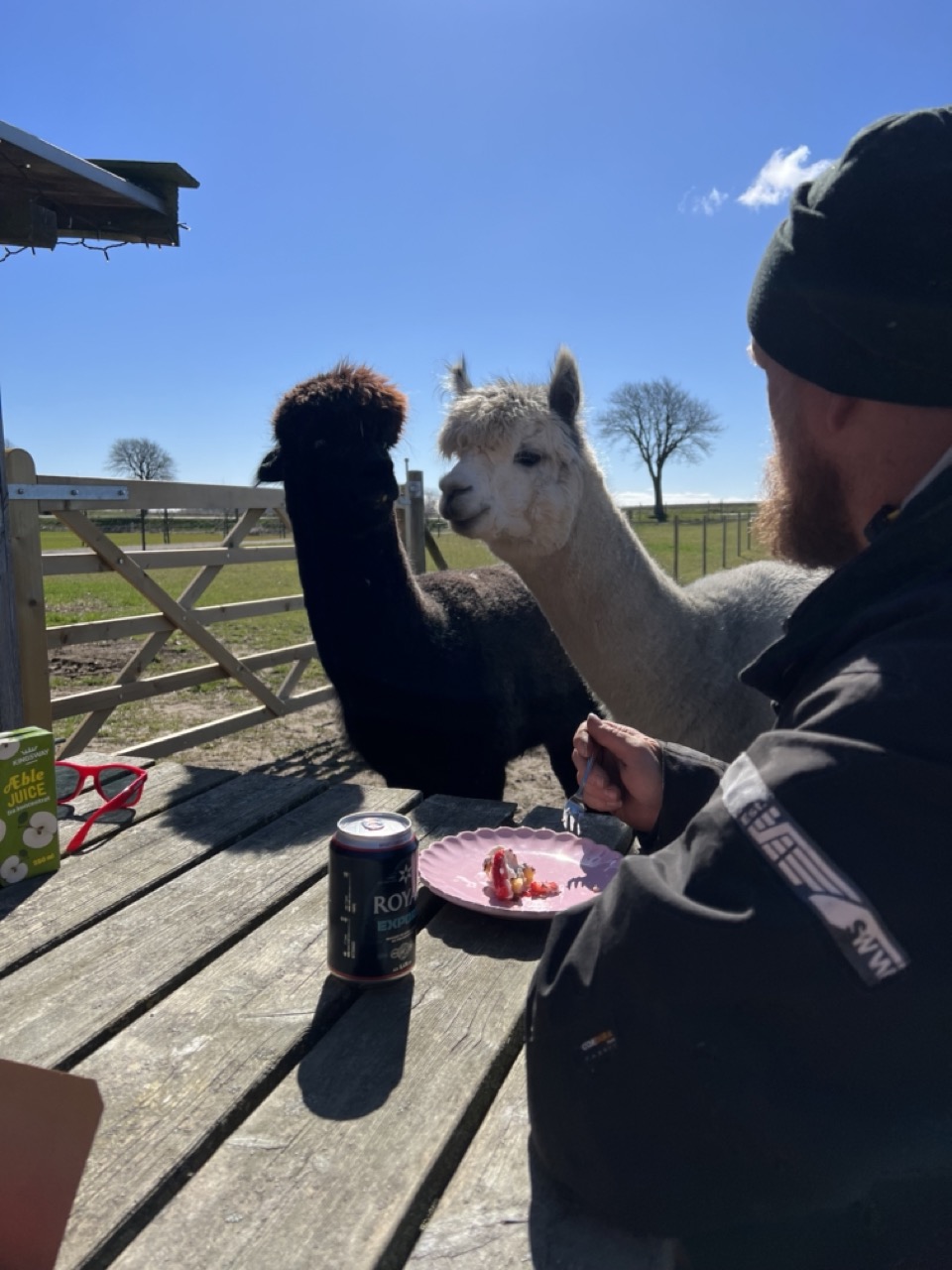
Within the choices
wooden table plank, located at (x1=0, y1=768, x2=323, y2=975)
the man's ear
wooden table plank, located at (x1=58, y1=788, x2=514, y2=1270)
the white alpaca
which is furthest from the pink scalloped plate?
the white alpaca

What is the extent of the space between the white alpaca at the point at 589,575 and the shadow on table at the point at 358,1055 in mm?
2223

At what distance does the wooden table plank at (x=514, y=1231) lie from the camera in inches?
33.9

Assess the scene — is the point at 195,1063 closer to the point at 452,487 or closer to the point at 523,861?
the point at 523,861

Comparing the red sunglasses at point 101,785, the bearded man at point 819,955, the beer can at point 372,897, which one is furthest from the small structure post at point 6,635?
the bearded man at point 819,955

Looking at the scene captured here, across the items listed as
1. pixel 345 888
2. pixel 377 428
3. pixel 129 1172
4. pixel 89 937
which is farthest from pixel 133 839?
pixel 377 428

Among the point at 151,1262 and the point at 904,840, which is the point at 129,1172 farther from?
the point at 904,840

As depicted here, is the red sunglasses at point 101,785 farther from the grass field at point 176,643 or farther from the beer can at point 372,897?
the grass field at point 176,643

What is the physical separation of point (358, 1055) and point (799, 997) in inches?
25.8

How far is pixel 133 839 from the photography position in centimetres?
200

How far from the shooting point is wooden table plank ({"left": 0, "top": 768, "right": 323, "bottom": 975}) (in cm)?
156

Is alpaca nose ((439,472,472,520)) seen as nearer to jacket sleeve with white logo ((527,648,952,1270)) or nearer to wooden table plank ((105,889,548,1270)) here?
wooden table plank ((105,889,548,1270))

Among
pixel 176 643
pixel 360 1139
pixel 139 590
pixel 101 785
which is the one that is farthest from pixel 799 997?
pixel 176 643

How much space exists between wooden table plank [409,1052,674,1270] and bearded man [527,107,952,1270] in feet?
0.10

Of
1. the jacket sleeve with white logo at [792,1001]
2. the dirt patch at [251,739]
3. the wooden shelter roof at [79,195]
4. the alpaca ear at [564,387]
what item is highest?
the wooden shelter roof at [79,195]
